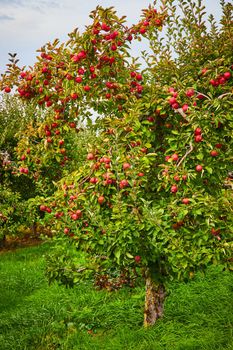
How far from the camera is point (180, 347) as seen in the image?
533 centimetres

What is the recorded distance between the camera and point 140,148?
468 cm

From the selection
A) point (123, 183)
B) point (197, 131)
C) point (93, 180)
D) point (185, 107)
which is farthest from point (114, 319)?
point (185, 107)

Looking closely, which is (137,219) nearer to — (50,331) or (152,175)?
(152,175)

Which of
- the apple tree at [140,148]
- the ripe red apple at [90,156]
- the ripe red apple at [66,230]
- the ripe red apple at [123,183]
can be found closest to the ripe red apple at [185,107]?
the apple tree at [140,148]

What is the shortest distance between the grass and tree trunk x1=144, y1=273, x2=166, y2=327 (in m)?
0.16

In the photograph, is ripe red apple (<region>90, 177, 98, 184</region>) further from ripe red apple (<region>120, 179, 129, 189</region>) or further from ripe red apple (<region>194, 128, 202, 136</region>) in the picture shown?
ripe red apple (<region>194, 128, 202, 136</region>)

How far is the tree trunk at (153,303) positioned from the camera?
249 inches

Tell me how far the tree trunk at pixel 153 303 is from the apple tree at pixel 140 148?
0.07ft

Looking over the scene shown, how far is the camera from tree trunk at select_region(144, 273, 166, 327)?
634cm

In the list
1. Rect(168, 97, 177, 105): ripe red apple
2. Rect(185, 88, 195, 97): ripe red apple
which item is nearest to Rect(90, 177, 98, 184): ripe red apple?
Rect(168, 97, 177, 105): ripe red apple

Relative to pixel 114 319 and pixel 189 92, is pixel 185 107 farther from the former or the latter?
pixel 114 319

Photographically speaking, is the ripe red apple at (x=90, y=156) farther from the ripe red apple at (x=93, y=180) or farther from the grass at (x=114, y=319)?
Result: the grass at (x=114, y=319)

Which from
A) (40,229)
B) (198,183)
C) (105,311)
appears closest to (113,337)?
(105,311)

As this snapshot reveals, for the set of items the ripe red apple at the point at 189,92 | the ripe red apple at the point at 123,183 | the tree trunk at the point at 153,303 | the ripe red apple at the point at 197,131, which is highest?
the ripe red apple at the point at 189,92
